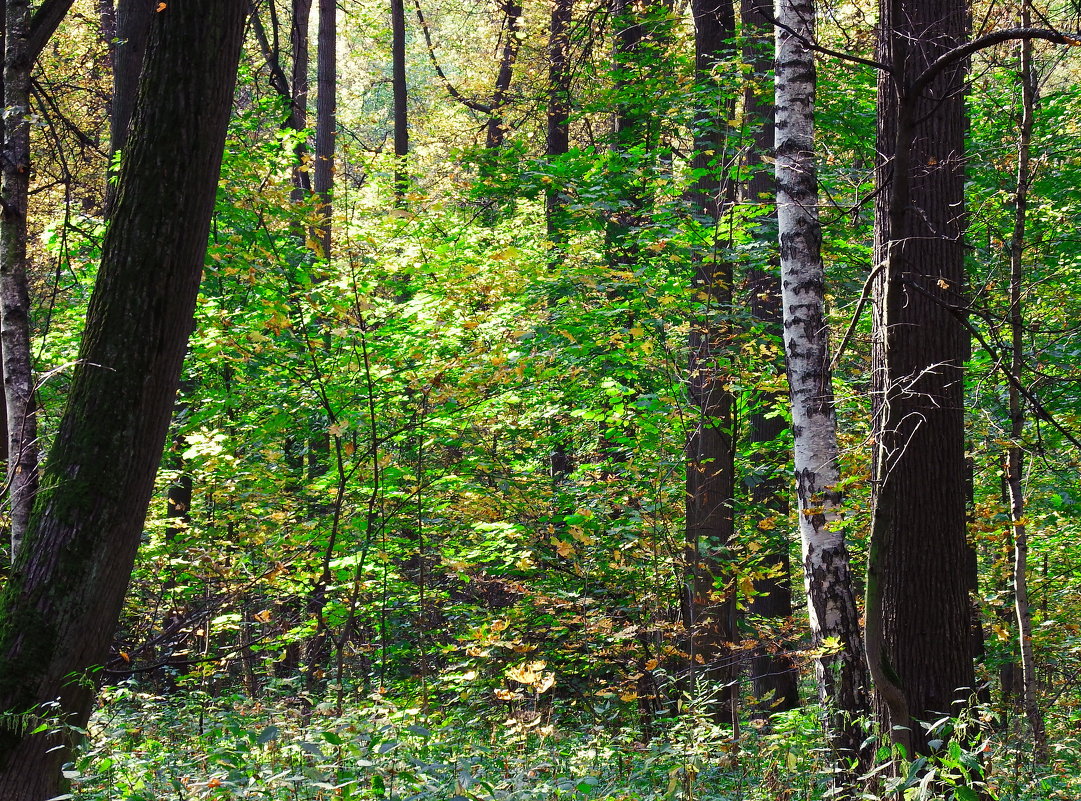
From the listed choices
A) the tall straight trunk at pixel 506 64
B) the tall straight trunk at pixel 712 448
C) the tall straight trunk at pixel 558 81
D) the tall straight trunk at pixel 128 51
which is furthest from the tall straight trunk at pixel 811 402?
the tall straight trunk at pixel 506 64

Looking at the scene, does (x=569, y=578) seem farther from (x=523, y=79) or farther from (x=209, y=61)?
(x=523, y=79)

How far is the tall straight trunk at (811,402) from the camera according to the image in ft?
16.3

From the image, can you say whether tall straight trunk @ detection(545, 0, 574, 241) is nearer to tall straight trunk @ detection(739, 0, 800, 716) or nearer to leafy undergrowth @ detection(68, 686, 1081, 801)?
tall straight trunk @ detection(739, 0, 800, 716)

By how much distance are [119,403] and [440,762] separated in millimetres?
2342

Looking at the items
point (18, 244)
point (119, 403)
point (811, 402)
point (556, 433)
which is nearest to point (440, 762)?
point (119, 403)

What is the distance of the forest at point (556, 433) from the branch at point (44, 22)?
0.10 metres

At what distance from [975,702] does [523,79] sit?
→ 35.4 feet

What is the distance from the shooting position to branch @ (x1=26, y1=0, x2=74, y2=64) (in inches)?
185

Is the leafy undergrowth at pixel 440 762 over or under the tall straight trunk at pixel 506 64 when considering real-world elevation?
under

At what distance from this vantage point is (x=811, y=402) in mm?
5285

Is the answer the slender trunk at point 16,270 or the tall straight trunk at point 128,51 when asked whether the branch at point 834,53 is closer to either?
the slender trunk at point 16,270

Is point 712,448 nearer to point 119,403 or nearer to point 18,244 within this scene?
point 119,403

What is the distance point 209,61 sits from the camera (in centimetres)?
442

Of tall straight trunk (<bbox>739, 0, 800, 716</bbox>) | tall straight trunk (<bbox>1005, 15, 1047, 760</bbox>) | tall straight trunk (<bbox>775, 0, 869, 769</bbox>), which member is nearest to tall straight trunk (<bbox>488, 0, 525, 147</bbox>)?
tall straight trunk (<bbox>739, 0, 800, 716</bbox>)
